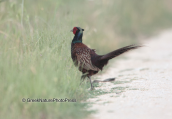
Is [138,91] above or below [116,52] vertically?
below

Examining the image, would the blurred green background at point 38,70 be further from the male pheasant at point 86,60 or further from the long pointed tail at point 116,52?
the long pointed tail at point 116,52

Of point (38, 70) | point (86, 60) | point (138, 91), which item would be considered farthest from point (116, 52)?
point (38, 70)

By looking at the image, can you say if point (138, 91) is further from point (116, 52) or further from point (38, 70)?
point (38, 70)

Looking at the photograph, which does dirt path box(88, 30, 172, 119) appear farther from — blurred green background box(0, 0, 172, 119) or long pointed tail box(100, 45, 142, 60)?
long pointed tail box(100, 45, 142, 60)

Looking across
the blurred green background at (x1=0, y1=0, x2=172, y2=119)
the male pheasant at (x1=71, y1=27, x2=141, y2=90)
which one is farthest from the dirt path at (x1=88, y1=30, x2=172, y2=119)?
the male pheasant at (x1=71, y1=27, x2=141, y2=90)

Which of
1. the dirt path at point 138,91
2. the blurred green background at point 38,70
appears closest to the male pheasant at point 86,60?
the blurred green background at point 38,70

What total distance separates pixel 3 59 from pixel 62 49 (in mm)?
1511

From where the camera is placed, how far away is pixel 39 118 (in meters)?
3.88

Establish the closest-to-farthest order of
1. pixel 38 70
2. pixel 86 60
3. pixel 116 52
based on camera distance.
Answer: pixel 38 70
pixel 116 52
pixel 86 60

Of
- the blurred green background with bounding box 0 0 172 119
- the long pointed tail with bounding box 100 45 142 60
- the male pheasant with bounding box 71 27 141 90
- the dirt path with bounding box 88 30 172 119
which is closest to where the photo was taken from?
the blurred green background with bounding box 0 0 172 119

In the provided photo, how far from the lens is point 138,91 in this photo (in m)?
5.40

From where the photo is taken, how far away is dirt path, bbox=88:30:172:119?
13.8 feet

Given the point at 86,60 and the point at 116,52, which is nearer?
the point at 116,52

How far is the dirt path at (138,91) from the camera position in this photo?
13.8 ft
